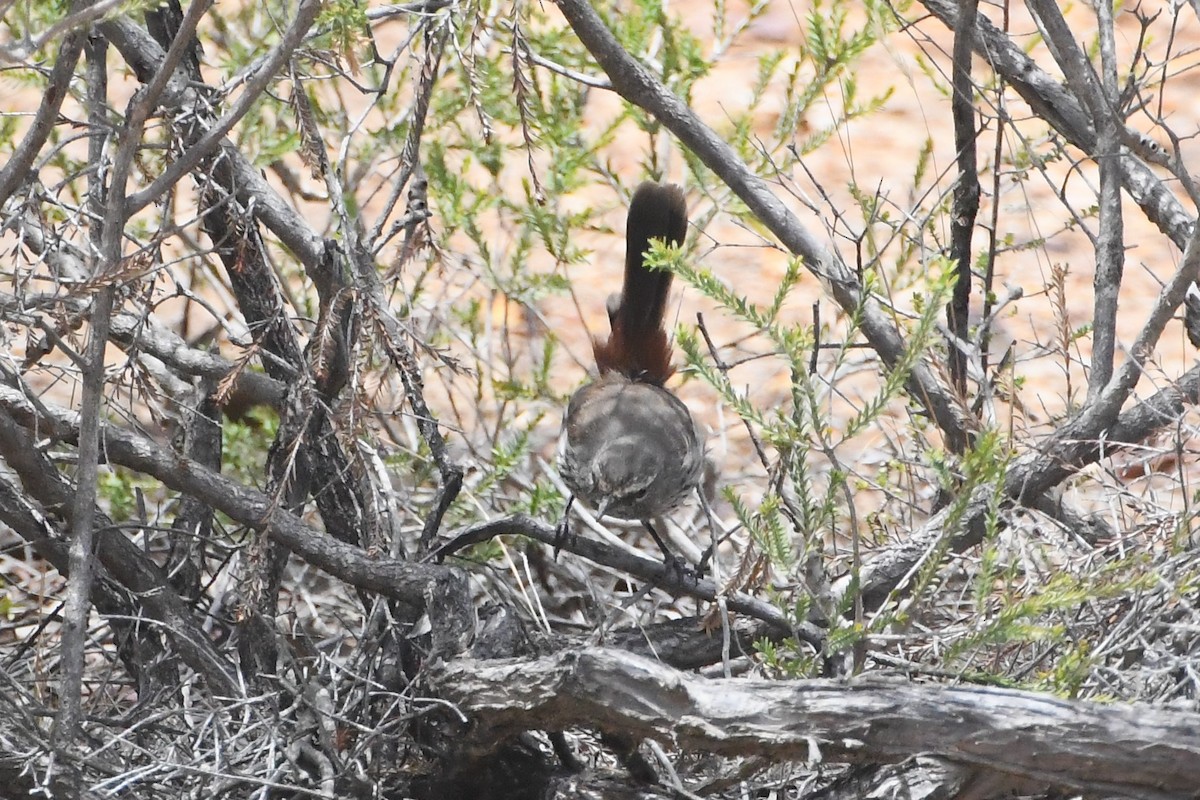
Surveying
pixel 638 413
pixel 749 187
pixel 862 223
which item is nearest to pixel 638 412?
pixel 638 413

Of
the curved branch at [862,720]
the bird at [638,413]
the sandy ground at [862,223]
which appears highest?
the sandy ground at [862,223]

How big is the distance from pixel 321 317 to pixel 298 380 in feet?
0.73

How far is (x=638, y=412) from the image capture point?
4.40 m

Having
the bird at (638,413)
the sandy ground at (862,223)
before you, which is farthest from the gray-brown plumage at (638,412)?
the sandy ground at (862,223)

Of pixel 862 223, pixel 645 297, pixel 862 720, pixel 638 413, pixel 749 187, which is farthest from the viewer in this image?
pixel 862 223

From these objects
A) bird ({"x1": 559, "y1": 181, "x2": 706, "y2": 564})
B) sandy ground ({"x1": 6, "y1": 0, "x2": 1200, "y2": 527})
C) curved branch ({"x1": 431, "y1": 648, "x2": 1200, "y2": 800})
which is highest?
sandy ground ({"x1": 6, "y1": 0, "x2": 1200, "y2": 527})

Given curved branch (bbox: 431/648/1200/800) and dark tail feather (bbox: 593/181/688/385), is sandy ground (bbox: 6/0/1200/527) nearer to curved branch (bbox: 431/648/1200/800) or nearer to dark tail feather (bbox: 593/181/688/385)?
dark tail feather (bbox: 593/181/688/385)

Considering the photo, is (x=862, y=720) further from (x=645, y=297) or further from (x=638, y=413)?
(x=645, y=297)

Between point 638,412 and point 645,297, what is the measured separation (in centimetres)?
47

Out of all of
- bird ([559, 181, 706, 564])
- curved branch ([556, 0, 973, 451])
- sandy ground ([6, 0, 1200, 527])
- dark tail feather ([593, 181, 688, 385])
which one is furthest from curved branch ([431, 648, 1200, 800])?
sandy ground ([6, 0, 1200, 527])

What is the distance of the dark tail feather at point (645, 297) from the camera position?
448cm

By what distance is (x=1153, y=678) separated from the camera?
297cm

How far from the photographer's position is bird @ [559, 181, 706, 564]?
4.17m

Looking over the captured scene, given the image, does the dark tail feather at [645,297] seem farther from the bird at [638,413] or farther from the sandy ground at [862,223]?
the sandy ground at [862,223]
